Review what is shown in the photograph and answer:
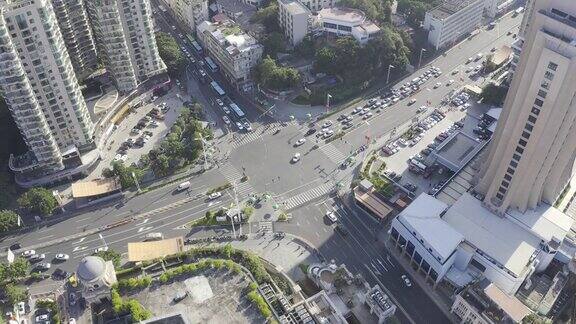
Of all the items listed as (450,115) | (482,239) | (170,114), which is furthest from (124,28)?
(482,239)

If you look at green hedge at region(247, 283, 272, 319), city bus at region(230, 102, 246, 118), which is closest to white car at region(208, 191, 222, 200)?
city bus at region(230, 102, 246, 118)

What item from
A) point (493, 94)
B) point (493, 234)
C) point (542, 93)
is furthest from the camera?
point (493, 94)

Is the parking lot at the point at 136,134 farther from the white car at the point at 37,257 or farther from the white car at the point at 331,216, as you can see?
the white car at the point at 331,216

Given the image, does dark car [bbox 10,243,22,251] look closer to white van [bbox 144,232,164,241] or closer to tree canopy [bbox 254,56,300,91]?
white van [bbox 144,232,164,241]

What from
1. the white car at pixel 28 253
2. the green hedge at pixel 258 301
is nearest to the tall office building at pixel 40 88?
the white car at pixel 28 253

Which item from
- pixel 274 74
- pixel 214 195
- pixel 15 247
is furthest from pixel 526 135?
pixel 15 247

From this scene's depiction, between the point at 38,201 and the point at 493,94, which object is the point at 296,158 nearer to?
the point at 493,94
